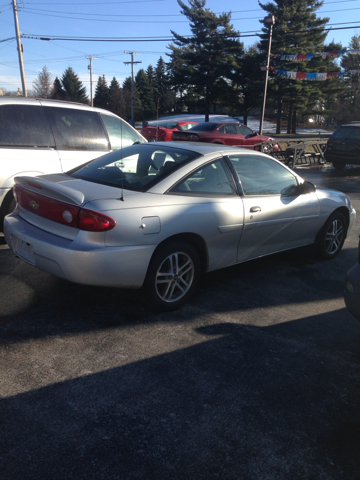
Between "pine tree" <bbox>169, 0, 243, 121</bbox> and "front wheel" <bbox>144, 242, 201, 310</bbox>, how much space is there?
43.4 metres

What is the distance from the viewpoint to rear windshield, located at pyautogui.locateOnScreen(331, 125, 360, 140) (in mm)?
15836

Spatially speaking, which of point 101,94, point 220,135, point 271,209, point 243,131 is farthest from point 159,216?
point 101,94

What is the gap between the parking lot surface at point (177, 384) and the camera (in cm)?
222

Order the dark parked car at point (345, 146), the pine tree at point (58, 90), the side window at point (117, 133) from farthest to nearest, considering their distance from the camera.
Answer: the pine tree at point (58, 90)
the dark parked car at point (345, 146)
the side window at point (117, 133)

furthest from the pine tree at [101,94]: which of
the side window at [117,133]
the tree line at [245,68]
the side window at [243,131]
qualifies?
the side window at [117,133]

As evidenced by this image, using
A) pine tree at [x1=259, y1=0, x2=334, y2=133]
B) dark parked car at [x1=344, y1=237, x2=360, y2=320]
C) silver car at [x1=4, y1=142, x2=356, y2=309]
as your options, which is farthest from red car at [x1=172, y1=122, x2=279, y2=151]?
pine tree at [x1=259, y1=0, x2=334, y2=133]

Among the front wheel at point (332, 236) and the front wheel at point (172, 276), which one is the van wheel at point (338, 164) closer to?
the front wheel at point (332, 236)

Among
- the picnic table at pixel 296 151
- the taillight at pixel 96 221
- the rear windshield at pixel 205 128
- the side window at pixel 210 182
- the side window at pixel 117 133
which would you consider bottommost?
the picnic table at pixel 296 151

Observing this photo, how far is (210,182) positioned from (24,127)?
2.93 m

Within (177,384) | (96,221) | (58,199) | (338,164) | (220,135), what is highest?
(58,199)

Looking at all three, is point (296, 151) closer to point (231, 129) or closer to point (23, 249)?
point (231, 129)

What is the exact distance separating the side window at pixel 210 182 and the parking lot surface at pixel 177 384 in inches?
42.5

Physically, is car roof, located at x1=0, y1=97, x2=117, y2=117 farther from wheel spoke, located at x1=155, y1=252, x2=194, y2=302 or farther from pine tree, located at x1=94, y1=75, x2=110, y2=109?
pine tree, located at x1=94, y1=75, x2=110, y2=109

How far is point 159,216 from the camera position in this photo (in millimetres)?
3648
